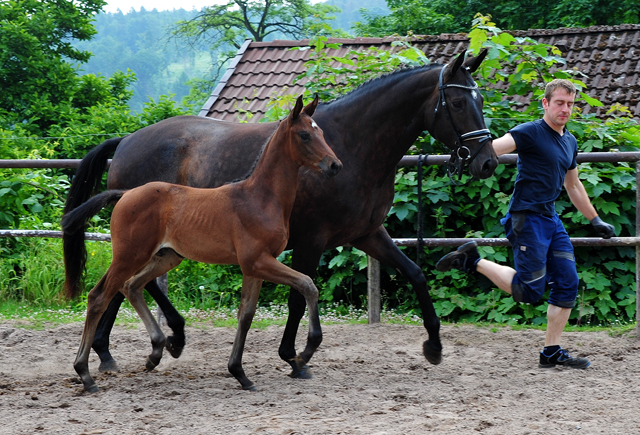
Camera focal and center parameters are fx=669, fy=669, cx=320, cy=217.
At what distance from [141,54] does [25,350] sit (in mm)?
73040

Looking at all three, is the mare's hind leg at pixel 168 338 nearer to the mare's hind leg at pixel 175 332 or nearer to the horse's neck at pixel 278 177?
the mare's hind leg at pixel 175 332

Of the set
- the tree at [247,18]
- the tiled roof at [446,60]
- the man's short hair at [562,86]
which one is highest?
the tree at [247,18]

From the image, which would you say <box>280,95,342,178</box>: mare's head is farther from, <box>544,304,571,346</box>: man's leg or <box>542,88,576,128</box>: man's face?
<box>544,304,571,346</box>: man's leg

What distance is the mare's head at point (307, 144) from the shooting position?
11.9 feet

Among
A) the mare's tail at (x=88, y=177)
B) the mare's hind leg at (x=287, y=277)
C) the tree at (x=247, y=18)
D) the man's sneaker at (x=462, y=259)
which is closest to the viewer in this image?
the mare's hind leg at (x=287, y=277)

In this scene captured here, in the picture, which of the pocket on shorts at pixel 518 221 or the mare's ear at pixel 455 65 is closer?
the mare's ear at pixel 455 65

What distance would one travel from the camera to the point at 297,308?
4.26 metres

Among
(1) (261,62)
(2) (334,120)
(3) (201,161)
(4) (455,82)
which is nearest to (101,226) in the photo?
(3) (201,161)

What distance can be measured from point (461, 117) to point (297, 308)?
1.56 m

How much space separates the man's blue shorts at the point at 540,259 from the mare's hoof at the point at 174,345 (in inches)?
87.9

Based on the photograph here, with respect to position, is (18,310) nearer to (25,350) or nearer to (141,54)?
(25,350)

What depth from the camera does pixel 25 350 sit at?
4.92 metres

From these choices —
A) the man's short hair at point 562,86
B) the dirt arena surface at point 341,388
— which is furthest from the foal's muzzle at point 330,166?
the man's short hair at point 562,86

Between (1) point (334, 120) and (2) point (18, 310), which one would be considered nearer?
(1) point (334, 120)
